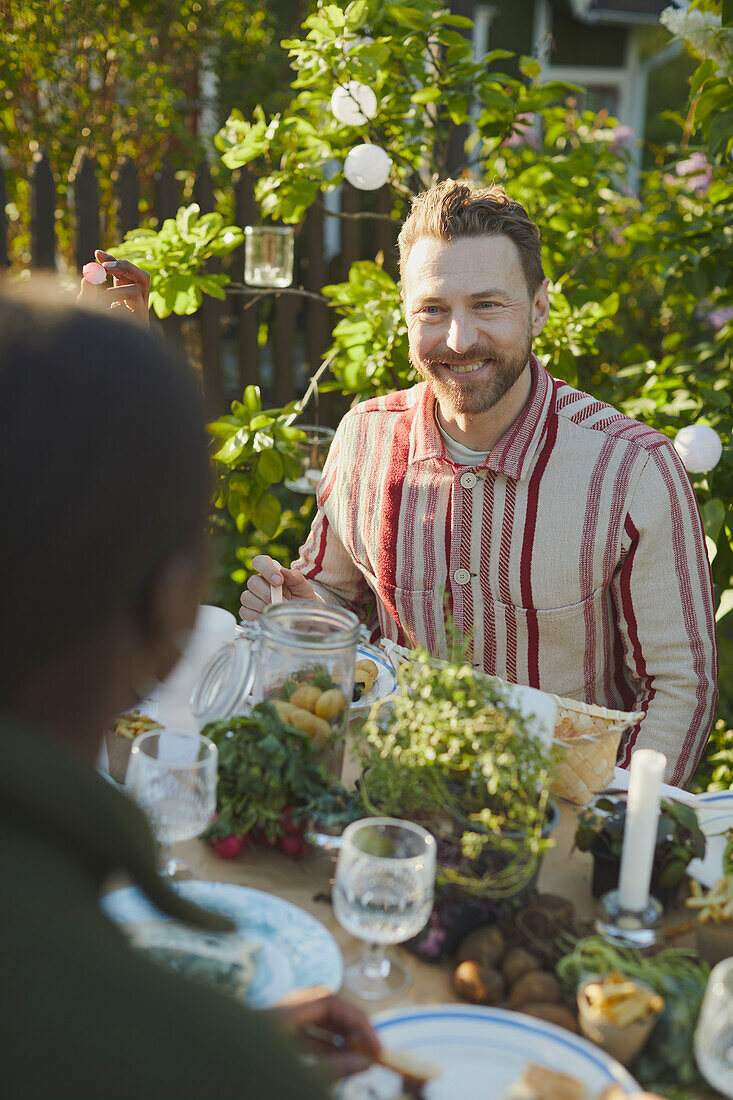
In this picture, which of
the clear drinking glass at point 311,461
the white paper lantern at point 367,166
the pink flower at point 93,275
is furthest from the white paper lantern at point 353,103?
the pink flower at point 93,275

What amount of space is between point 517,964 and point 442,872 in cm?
13

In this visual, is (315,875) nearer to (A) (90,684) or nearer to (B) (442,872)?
(B) (442,872)

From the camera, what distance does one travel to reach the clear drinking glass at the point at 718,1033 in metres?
0.94

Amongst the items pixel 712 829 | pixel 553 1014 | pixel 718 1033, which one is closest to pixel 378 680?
pixel 712 829

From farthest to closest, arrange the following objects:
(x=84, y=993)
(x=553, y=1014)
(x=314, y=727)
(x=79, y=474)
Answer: (x=314, y=727) → (x=553, y=1014) → (x=79, y=474) → (x=84, y=993)

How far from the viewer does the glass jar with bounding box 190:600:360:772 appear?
141cm

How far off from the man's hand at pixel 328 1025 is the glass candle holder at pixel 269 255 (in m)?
3.10

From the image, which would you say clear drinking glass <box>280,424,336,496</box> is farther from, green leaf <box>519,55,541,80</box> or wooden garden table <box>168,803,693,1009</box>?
wooden garden table <box>168,803,693,1009</box>

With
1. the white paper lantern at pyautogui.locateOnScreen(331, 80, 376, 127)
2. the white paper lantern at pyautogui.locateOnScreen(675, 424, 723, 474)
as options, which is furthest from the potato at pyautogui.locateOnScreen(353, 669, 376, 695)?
the white paper lantern at pyautogui.locateOnScreen(331, 80, 376, 127)

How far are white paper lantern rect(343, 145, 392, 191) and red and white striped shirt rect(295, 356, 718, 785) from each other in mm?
940

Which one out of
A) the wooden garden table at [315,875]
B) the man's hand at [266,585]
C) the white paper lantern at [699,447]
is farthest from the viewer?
the white paper lantern at [699,447]

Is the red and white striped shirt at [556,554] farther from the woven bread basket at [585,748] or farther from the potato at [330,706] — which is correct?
the potato at [330,706]

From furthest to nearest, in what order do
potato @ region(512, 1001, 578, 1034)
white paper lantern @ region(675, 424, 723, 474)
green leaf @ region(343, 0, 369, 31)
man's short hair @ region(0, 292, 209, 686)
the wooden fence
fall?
the wooden fence → green leaf @ region(343, 0, 369, 31) → white paper lantern @ region(675, 424, 723, 474) → potato @ region(512, 1001, 578, 1034) → man's short hair @ region(0, 292, 209, 686)

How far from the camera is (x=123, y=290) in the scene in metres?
2.10
